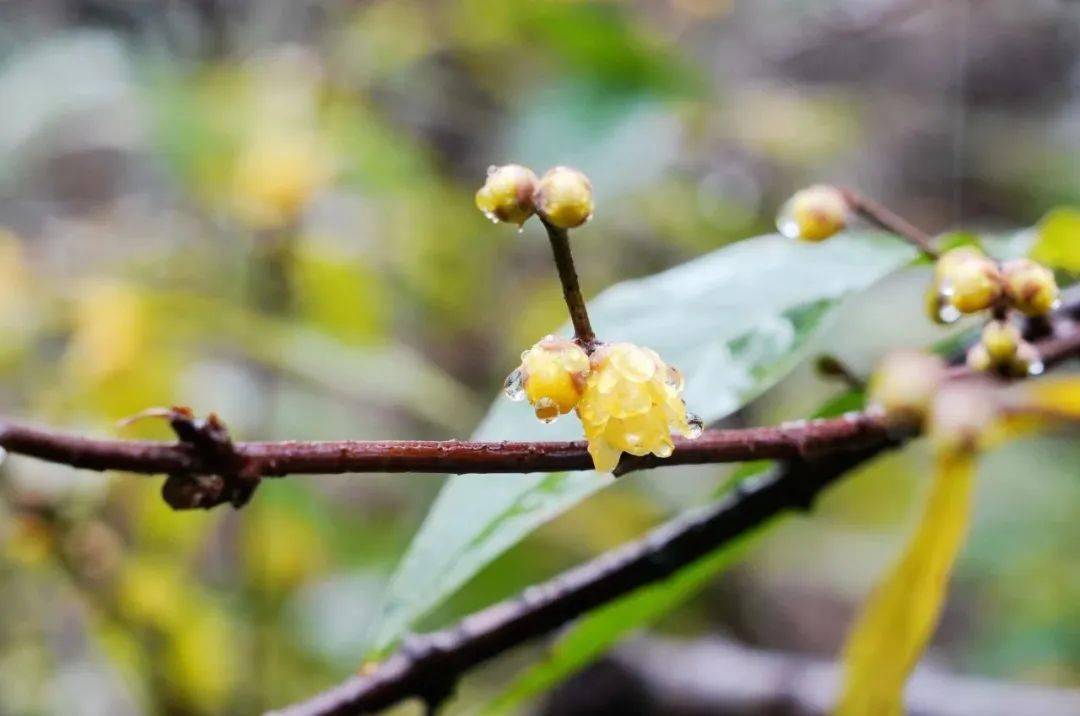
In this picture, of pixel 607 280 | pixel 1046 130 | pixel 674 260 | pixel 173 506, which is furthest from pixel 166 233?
pixel 1046 130

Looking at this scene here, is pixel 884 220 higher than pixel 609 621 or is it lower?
higher

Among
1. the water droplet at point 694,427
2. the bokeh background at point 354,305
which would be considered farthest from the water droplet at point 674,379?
the bokeh background at point 354,305

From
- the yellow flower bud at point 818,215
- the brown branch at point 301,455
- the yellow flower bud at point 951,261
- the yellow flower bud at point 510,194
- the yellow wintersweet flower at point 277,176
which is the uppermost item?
the yellow wintersweet flower at point 277,176

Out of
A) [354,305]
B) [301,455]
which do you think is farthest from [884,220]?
[354,305]

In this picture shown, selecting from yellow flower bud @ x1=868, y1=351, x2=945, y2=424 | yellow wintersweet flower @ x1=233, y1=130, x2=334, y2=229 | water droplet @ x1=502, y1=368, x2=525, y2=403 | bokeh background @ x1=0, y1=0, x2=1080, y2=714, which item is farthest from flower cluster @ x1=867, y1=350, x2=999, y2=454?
yellow wintersweet flower @ x1=233, y1=130, x2=334, y2=229

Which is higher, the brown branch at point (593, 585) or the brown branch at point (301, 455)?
the brown branch at point (593, 585)

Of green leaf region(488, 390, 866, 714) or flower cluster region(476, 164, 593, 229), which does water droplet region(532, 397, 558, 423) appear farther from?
green leaf region(488, 390, 866, 714)

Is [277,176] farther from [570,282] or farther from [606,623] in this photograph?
[570,282]

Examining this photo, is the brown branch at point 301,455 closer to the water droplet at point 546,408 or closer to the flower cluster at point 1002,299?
the water droplet at point 546,408
